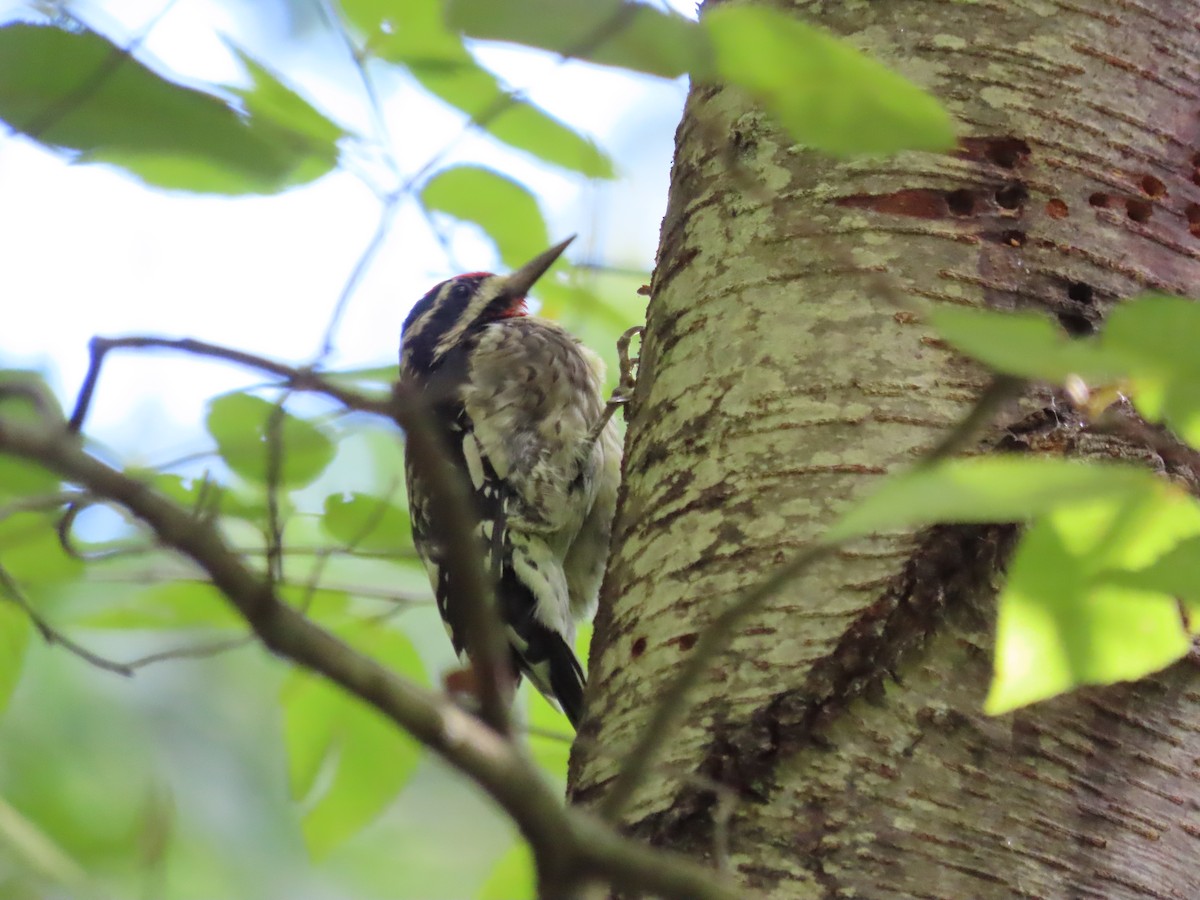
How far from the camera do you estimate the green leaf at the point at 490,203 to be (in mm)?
1683

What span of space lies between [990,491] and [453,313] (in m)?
3.30

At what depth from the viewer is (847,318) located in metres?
1.51

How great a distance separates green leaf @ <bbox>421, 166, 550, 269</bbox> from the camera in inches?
66.3

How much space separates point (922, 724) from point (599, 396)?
2.14 metres

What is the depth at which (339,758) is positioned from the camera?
5.91ft

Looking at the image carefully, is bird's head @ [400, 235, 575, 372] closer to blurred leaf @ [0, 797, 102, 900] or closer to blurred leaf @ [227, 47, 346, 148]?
blurred leaf @ [0, 797, 102, 900]

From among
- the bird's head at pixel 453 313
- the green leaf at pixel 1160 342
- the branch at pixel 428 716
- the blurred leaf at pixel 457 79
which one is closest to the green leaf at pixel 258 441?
the blurred leaf at pixel 457 79

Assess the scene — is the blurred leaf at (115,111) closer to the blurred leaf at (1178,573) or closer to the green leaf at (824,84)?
the green leaf at (824,84)

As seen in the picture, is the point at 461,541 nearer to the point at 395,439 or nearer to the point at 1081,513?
the point at 1081,513

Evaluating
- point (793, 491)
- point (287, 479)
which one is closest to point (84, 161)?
point (287, 479)

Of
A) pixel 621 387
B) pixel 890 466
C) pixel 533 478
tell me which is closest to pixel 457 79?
pixel 890 466

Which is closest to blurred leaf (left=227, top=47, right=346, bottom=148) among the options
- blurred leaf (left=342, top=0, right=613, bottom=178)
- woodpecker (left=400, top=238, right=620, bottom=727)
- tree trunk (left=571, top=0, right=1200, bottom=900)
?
blurred leaf (left=342, top=0, right=613, bottom=178)

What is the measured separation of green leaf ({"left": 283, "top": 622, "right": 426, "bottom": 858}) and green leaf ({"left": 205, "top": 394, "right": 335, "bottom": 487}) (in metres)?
0.33

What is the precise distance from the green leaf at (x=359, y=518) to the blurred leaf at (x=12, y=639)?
1.31 feet
